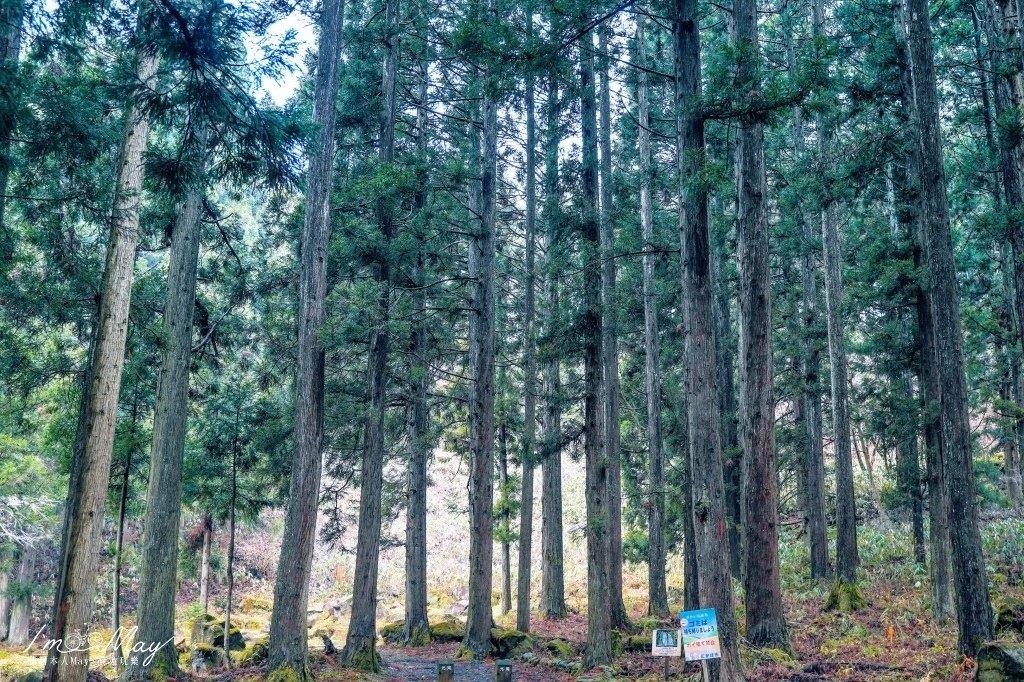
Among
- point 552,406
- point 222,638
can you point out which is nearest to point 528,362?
point 552,406

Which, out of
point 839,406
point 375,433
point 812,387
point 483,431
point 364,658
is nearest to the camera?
point 364,658

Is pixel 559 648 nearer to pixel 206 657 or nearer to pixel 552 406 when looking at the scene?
pixel 552 406

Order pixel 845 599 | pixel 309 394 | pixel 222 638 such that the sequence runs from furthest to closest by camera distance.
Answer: pixel 222 638
pixel 845 599
pixel 309 394

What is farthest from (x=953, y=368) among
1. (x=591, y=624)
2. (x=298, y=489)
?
(x=298, y=489)

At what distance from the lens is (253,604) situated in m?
28.5

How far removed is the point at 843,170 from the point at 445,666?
1031cm

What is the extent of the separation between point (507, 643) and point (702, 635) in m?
8.93

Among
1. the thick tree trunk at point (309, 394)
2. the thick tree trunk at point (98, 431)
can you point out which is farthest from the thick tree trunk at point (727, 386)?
the thick tree trunk at point (98, 431)

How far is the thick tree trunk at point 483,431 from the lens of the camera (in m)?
14.3

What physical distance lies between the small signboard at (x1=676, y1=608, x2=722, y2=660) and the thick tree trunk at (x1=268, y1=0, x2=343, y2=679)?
17.3ft

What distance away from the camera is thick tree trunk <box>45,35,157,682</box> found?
791 centimetres

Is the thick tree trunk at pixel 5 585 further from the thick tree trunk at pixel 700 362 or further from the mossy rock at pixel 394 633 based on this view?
the thick tree trunk at pixel 700 362

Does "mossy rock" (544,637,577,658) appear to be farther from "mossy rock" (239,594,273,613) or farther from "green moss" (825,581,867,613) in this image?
"mossy rock" (239,594,273,613)

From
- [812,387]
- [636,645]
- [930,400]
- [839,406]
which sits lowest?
[636,645]
